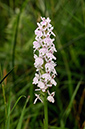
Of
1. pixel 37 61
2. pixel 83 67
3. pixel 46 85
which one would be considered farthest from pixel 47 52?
pixel 83 67

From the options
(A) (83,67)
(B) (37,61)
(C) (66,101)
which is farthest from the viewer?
(A) (83,67)

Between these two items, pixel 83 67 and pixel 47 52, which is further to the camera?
pixel 83 67

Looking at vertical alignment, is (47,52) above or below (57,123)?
above

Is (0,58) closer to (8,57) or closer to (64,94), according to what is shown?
(8,57)

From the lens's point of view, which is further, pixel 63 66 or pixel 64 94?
pixel 63 66

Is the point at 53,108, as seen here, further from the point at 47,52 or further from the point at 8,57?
the point at 47,52

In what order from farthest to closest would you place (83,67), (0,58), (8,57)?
1. (0,58)
2. (8,57)
3. (83,67)

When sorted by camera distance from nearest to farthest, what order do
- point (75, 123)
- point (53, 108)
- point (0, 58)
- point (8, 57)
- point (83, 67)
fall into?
point (75, 123) < point (53, 108) < point (83, 67) < point (8, 57) < point (0, 58)

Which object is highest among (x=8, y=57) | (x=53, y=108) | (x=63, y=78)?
(x=8, y=57)

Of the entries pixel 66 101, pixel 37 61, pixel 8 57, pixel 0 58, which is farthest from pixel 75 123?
pixel 0 58
